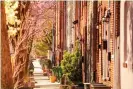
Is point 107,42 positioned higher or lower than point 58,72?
higher

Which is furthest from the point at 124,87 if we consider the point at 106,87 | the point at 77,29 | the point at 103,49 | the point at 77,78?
the point at 77,29

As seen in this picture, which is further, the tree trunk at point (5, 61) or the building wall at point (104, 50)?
the building wall at point (104, 50)

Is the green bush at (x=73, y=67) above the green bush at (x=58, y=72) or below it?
above

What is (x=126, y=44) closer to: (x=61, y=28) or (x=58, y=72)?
(x=58, y=72)

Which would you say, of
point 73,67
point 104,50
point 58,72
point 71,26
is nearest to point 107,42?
point 104,50

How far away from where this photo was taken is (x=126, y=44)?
1231 cm

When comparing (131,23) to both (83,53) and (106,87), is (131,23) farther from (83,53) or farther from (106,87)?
(83,53)

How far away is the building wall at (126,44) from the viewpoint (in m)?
11.5

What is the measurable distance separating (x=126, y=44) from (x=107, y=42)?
3.32m

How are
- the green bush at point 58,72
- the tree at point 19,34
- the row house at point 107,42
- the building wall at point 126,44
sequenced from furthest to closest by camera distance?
the green bush at point 58,72 → the tree at point 19,34 → the row house at point 107,42 → the building wall at point 126,44

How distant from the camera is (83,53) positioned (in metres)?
22.8

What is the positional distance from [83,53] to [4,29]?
404 inches

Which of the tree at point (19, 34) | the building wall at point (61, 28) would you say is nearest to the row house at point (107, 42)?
the tree at point (19, 34)

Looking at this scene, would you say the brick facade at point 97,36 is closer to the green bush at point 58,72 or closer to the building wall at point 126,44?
the building wall at point 126,44
